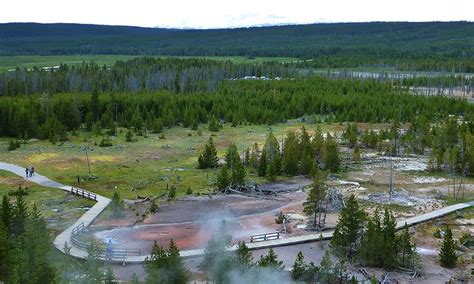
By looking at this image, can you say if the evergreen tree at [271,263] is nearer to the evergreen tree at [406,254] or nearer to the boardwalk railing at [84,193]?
the evergreen tree at [406,254]

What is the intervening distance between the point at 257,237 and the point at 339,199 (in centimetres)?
1176

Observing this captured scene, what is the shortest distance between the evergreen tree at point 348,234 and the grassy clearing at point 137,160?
63.3 ft

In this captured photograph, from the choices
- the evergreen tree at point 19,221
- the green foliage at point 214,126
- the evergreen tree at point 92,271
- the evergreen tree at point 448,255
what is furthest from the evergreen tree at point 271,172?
the green foliage at point 214,126

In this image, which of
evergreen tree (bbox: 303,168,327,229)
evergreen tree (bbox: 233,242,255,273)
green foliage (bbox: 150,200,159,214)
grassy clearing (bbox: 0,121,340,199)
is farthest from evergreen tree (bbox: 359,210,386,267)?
grassy clearing (bbox: 0,121,340,199)

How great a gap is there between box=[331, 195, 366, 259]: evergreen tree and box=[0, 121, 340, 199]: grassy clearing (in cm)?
1931

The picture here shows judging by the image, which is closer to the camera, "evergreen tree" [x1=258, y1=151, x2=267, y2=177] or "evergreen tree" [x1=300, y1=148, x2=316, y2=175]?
"evergreen tree" [x1=258, y1=151, x2=267, y2=177]

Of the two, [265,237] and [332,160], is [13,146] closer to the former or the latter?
[332,160]

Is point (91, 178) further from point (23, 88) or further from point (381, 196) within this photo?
point (23, 88)

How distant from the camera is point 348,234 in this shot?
39719 millimetres

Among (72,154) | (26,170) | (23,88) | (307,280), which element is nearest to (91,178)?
(26,170)

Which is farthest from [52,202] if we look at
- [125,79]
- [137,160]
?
[125,79]

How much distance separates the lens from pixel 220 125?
10112 cm

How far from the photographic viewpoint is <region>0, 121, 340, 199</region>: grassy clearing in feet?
197

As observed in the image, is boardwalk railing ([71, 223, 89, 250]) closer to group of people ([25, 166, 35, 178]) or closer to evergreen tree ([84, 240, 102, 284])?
evergreen tree ([84, 240, 102, 284])
